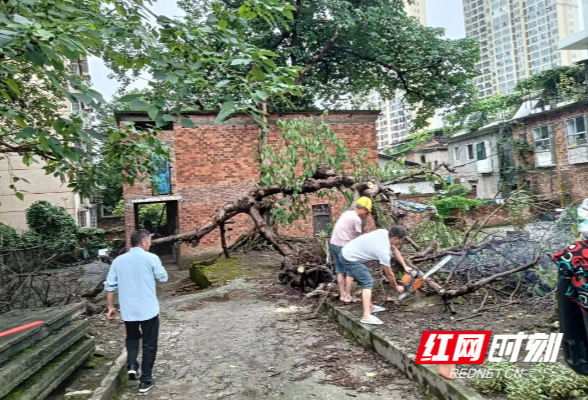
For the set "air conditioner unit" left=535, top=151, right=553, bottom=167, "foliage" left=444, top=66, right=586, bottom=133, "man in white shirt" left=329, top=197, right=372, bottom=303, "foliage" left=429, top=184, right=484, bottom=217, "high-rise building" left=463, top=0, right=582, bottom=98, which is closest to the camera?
"man in white shirt" left=329, top=197, right=372, bottom=303

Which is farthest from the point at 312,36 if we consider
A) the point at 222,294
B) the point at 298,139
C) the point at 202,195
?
the point at 222,294

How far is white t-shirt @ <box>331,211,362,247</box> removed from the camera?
6605 millimetres

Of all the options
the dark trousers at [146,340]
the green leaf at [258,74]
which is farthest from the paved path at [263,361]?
the green leaf at [258,74]

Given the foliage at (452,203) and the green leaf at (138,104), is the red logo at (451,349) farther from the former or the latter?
the foliage at (452,203)

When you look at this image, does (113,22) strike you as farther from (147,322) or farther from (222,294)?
(222,294)

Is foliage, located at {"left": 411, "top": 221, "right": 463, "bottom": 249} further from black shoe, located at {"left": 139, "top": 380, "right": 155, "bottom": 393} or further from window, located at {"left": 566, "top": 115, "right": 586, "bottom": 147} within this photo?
window, located at {"left": 566, "top": 115, "right": 586, "bottom": 147}

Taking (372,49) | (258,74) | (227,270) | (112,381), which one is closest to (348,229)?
(258,74)

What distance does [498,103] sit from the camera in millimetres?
29391

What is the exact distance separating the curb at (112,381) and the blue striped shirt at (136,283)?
2.09 ft

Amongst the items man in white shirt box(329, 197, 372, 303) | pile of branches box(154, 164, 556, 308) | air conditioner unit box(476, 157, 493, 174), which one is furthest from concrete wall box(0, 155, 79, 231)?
air conditioner unit box(476, 157, 493, 174)

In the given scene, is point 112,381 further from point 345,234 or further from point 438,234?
point 438,234

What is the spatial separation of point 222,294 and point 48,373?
5078mm

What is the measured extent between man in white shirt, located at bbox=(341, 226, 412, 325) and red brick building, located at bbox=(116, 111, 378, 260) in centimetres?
911

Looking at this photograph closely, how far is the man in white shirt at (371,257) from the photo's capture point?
219 inches
